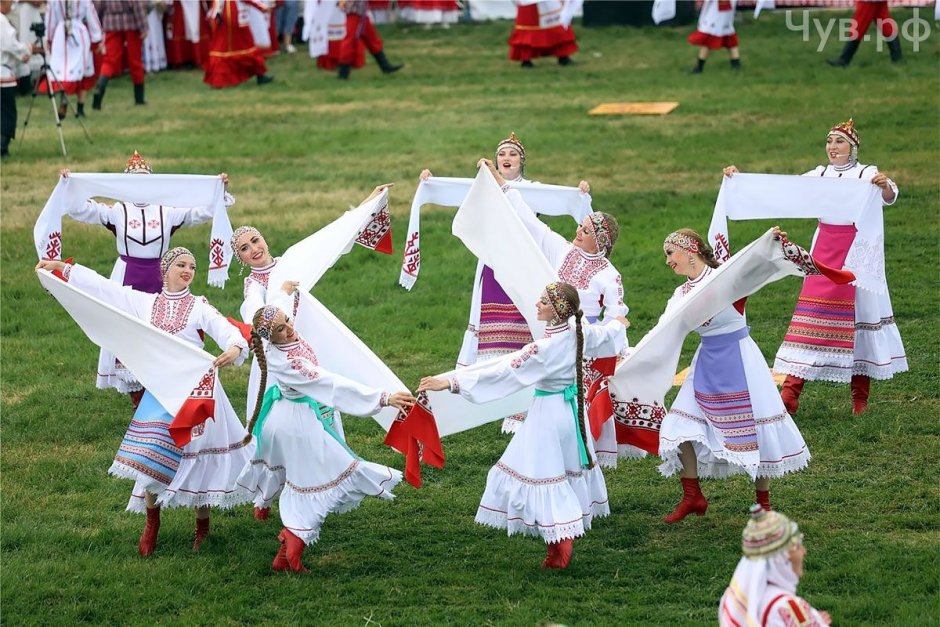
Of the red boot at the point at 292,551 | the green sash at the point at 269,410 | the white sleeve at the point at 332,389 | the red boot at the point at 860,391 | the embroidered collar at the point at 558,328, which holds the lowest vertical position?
the red boot at the point at 292,551

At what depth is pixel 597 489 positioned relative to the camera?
732 cm

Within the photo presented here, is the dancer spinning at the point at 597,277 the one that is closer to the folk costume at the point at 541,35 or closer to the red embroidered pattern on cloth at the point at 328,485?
the red embroidered pattern on cloth at the point at 328,485

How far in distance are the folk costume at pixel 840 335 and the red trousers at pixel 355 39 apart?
12.6m

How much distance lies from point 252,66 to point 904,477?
595 inches

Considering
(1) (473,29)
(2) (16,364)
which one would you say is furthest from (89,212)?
(1) (473,29)

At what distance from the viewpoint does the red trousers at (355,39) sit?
20.6 metres

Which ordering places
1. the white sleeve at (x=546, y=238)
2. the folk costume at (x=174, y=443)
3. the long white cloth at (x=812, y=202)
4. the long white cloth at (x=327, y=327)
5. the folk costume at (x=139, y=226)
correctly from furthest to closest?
1. the folk costume at (x=139, y=226)
2. the long white cloth at (x=812, y=202)
3. the white sleeve at (x=546, y=238)
4. the long white cloth at (x=327, y=327)
5. the folk costume at (x=174, y=443)

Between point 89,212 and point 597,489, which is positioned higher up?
point 89,212

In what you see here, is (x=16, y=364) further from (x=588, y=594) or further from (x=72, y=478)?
(x=588, y=594)

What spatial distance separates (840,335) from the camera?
9.14 metres

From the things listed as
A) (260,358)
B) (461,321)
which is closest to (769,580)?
(260,358)

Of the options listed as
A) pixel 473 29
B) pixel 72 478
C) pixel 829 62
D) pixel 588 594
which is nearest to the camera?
pixel 588 594

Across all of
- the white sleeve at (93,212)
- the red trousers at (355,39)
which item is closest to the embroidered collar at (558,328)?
the white sleeve at (93,212)

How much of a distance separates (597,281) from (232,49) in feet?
46.6
